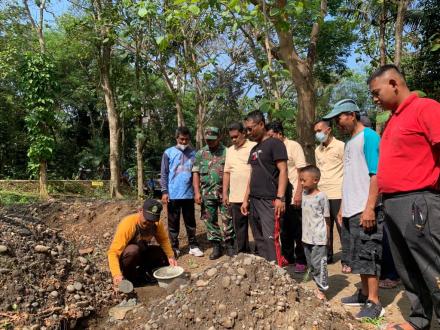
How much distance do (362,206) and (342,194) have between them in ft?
0.81

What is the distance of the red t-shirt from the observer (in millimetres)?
2467

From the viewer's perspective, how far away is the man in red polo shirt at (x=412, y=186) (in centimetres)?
248

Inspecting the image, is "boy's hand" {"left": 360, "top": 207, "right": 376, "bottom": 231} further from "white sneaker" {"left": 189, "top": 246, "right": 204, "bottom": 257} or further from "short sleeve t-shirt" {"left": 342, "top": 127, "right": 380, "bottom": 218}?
"white sneaker" {"left": 189, "top": 246, "right": 204, "bottom": 257}

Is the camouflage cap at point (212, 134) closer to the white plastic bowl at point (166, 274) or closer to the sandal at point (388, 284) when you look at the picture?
the white plastic bowl at point (166, 274)

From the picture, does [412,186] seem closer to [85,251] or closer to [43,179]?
[85,251]

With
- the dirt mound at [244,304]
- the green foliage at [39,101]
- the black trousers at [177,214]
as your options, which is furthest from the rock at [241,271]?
the green foliage at [39,101]

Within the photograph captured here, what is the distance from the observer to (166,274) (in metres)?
4.35

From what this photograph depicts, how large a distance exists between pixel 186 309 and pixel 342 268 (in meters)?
2.38

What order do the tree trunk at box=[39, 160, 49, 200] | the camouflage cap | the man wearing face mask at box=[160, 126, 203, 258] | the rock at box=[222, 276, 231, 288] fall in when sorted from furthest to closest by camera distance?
the tree trunk at box=[39, 160, 49, 200] → the man wearing face mask at box=[160, 126, 203, 258] → the camouflage cap → the rock at box=[222, 276, 231, 288]

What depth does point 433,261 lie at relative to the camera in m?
2.47

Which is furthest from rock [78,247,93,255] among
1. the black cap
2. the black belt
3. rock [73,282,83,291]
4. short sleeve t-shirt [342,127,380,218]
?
the black belt

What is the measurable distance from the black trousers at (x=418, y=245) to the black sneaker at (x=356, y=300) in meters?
0.82

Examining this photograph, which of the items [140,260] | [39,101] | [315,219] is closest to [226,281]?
[315,219]

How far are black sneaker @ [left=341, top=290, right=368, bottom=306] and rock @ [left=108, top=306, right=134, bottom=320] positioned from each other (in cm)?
188
